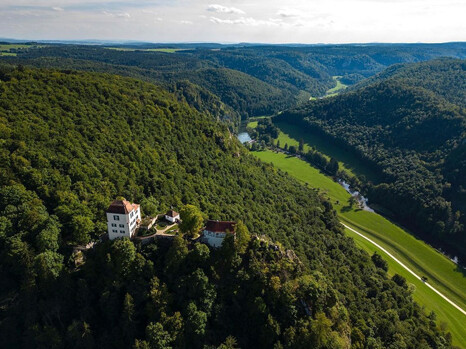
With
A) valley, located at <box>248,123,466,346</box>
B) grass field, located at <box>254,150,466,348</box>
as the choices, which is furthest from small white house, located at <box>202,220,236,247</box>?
valley, located at <box>248,123,466,346</box>

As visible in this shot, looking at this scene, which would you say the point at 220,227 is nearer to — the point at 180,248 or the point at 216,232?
the point at 216,232

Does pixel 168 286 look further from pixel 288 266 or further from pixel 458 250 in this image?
pixel 458 250

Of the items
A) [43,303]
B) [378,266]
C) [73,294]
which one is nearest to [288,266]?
[73,294]

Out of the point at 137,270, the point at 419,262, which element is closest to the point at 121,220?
the point at 137,270

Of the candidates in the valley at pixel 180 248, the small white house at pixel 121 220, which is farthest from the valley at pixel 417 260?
the small white house at pixel 121 220

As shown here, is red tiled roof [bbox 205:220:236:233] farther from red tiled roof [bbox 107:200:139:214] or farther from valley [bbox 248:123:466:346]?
valley [bbox 248:123:466:346]
